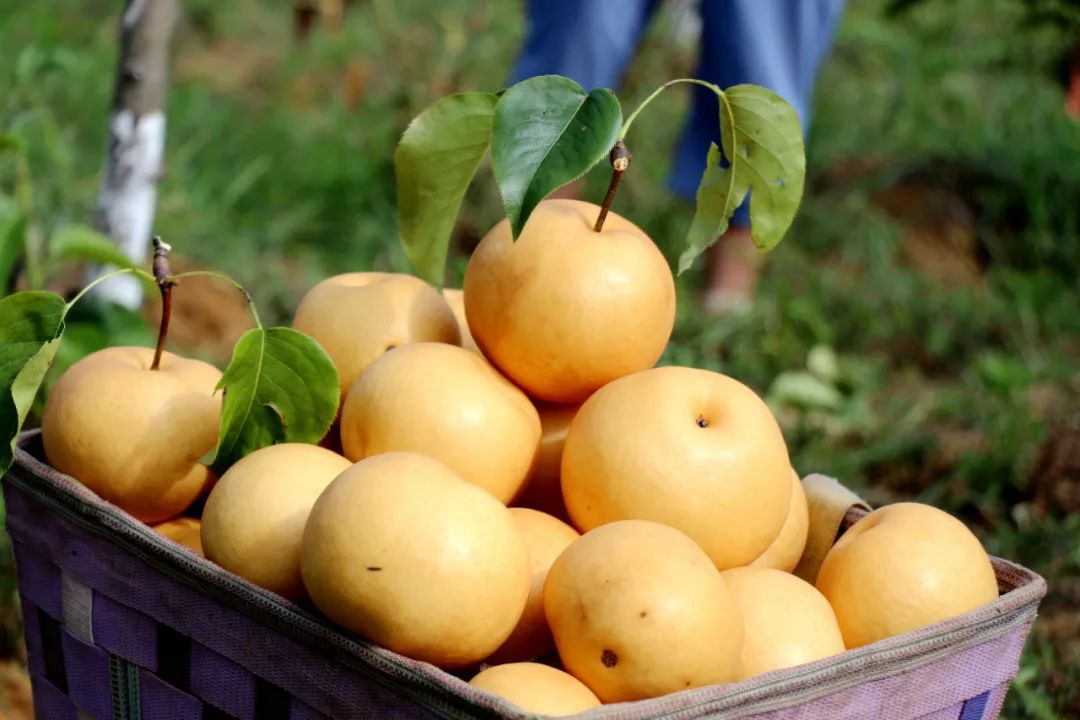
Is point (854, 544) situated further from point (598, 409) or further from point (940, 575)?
point (598, 409)

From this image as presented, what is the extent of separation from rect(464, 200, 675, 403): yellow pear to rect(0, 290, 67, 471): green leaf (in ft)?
1.40

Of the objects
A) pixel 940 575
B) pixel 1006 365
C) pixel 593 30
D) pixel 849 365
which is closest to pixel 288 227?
pixel 593 30

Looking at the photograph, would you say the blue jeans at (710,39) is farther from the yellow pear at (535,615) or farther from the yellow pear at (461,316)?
the yellow pear at (535,615)

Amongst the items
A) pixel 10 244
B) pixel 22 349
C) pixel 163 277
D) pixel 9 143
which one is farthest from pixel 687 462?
pixel 10 244

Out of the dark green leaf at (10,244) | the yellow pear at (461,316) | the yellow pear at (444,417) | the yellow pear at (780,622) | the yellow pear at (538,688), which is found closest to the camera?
the yellow pear at (538,688)

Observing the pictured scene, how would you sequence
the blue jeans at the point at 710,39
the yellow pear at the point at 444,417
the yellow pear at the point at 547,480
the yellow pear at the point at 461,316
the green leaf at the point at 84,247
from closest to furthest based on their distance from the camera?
1. the yellow pear at the point at 444,417
2. the yellow pear at the point at 547,480
3. the yellow pear at the point at 461,316
4. the green leaf at the point at 84,247
5. the blue jeans at the point at 710,39

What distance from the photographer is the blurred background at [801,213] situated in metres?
2.59

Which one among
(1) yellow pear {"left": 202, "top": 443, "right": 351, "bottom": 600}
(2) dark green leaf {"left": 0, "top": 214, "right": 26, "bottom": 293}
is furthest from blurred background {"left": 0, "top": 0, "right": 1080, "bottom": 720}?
(1) yellow pear {"left": 202, "top": 443, "right": 351, "bottom": 600}

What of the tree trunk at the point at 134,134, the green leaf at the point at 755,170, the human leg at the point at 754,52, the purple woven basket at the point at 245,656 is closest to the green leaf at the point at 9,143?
the tree trunk at the point at 134,134

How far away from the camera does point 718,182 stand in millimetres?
1401

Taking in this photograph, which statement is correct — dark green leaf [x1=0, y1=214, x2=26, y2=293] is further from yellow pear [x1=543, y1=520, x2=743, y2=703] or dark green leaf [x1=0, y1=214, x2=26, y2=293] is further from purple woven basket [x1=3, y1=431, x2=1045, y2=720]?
yellow pear [x1=543, y1=520, x2=743, y2=703]

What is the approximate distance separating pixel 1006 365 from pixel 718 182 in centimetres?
196

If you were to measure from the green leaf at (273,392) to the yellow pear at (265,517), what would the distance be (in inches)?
4.2

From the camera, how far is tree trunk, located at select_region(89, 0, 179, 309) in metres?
2.24
